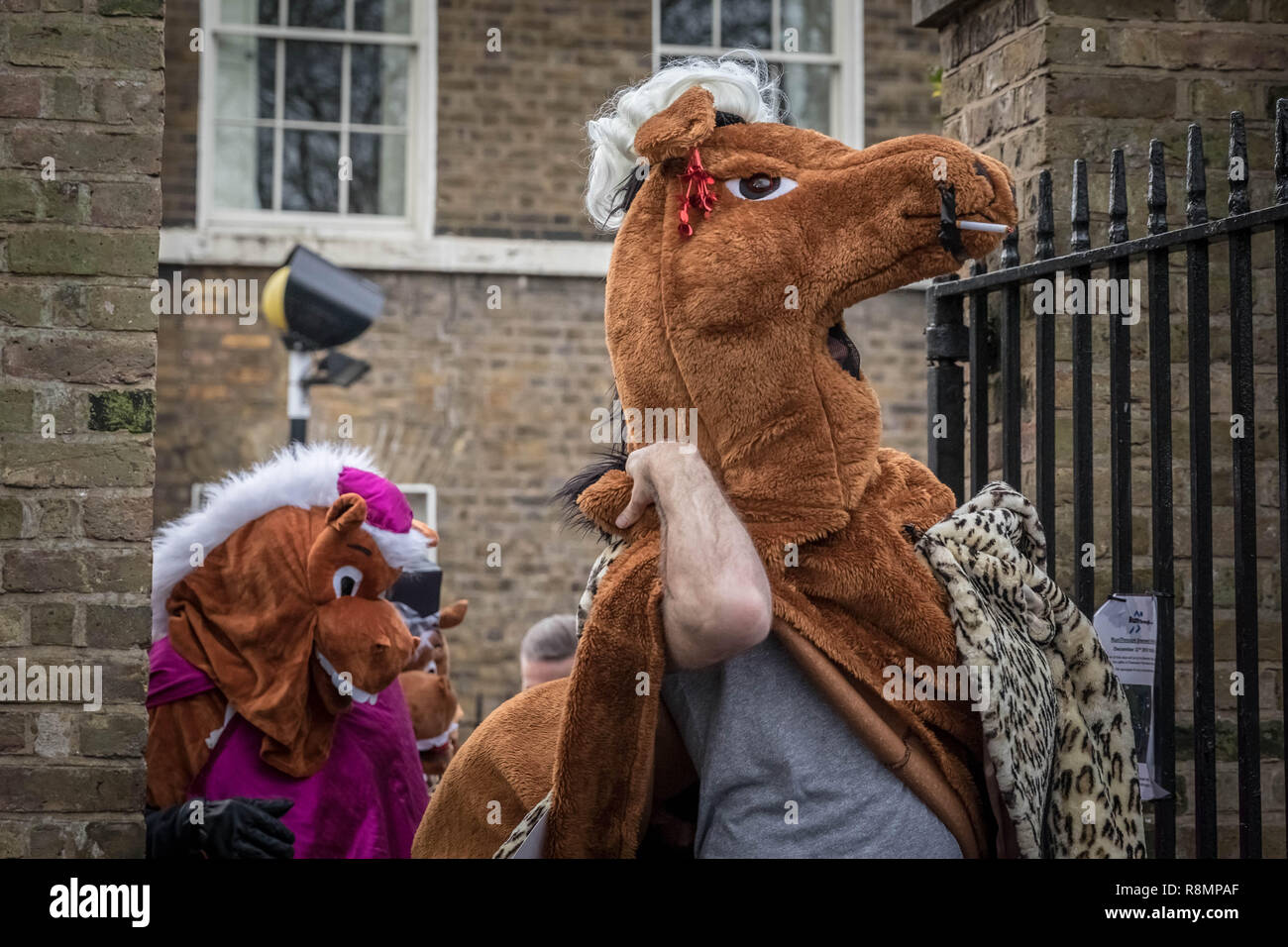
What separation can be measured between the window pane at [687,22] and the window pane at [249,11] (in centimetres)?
250

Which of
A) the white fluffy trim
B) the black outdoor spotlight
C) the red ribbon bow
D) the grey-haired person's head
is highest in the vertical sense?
the black outdoor spotlight

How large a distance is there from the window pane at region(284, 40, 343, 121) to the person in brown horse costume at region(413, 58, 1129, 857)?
24.5ft

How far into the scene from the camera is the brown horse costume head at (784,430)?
2090 mm

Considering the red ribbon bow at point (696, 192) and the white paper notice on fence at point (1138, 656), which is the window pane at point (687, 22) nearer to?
the white paper notice on fence at point (1138, 656)

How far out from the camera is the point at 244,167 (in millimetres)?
9070

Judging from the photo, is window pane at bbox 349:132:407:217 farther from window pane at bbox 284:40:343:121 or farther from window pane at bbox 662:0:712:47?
window pane at bbox 662:0:712:47

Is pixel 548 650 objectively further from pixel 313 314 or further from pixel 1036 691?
pixel 1036 691

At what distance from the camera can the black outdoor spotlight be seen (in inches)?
288

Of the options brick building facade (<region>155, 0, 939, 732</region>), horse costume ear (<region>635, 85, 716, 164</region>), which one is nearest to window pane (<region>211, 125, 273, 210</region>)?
brick building facade (<region>155, 0, 939, 732</region>)

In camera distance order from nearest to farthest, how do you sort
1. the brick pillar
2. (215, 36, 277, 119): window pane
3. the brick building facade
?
1. the brick pillar
2. the brick building facade
3. (215, 36, 277, 119): window pane

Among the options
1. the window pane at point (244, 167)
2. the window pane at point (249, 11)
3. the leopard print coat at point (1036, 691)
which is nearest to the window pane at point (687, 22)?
the window pane at point (249, 11)

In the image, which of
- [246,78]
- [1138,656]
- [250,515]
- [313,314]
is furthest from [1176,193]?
[246,78]

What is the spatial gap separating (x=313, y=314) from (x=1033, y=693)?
5821 mm
